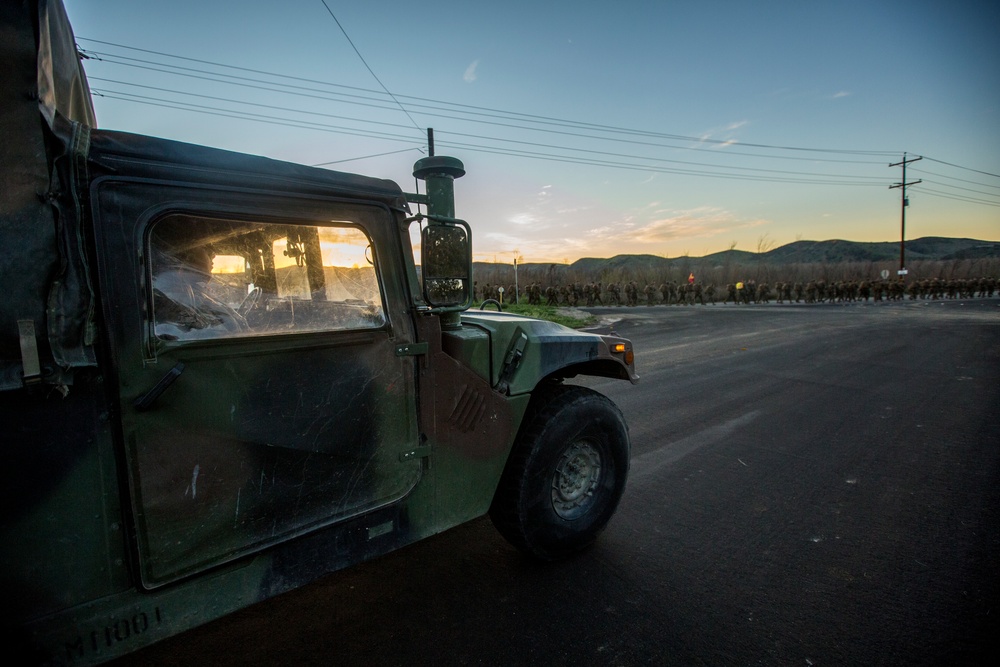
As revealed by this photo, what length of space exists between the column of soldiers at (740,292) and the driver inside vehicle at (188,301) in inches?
1355

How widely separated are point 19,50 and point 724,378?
818 centimetres

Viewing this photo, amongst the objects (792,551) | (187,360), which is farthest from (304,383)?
(792,551)

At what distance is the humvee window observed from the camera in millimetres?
1648

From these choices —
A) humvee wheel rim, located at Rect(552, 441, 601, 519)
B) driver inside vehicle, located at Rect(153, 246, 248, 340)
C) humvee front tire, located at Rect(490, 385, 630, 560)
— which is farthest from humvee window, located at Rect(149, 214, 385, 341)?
humvee wheel rim, located at Rect(552, 441, 601, 519)

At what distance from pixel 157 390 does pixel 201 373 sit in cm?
14

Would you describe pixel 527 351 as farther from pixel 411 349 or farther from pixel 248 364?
pixel 248 364

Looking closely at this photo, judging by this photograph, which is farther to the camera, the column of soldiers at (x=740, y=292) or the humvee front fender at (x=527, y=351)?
the column of soldiers at (x=740, y=292)

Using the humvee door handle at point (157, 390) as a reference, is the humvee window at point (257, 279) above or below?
above

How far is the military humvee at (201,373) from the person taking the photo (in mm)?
1366

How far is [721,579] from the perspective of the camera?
8.66ft

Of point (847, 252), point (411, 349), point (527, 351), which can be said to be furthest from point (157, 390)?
point (847, 252)

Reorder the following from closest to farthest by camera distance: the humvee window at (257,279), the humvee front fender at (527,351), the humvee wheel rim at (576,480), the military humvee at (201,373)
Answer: the military humvee at (201,373) → the humvee window at (257,279) → the humvee front fender at (527,351) → the humvee wheel rim at (576,480)

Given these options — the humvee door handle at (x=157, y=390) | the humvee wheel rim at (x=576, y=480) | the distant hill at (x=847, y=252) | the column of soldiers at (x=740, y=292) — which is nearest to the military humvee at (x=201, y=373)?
the humvee door handle at (x=157, y=390)

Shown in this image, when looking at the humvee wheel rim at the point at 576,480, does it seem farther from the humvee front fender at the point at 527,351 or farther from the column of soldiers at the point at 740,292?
the column of soldiers at the point at 740,292
